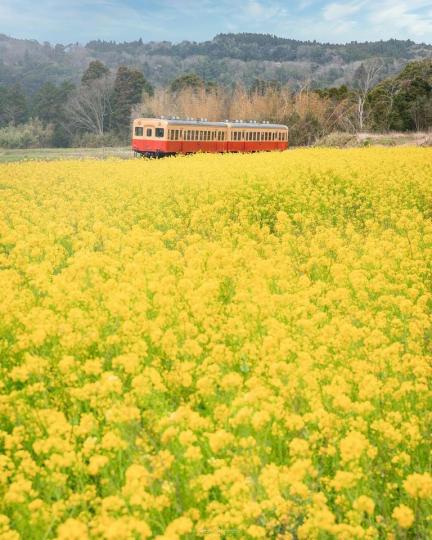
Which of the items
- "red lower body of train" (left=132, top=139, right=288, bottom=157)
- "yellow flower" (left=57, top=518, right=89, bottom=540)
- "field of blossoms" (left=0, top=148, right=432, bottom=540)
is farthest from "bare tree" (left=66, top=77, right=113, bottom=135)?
"yellow flower" (left=57, top=518, right=89, bottom=540)

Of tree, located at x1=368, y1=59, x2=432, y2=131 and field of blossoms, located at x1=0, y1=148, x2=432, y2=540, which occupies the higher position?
tree, located at x1=368, y1=59, x2=432, y2=131

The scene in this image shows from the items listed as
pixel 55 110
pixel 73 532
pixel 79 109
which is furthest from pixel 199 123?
pixel 55 110

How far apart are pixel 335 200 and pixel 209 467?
11018 mm

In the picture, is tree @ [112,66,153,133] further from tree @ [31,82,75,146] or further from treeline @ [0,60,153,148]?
tree @ [31,82,75,146]

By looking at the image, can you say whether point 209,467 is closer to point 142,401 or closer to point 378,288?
point 142,401

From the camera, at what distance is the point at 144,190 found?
52.5 feet

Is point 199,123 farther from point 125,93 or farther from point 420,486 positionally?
point 125,93

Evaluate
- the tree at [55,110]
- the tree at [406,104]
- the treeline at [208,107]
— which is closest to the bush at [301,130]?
the treeline at [208,107]

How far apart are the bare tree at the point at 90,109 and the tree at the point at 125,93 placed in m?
1.39

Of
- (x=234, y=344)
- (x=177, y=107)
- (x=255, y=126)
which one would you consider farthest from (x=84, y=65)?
(x=234, y=344)

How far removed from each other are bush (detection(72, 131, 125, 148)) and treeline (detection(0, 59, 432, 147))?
12 cm

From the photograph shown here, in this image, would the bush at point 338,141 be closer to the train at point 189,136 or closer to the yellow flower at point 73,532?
the train at point 189,136

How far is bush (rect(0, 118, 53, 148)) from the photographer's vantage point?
64.9 metres

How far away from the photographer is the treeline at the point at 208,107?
160ft
